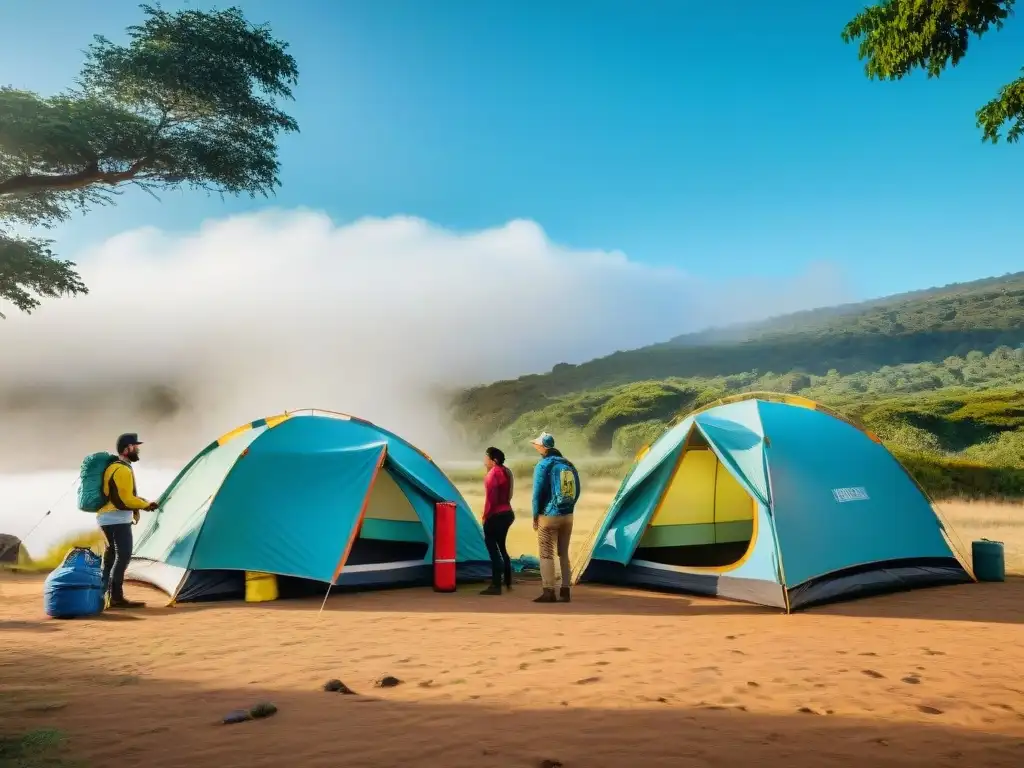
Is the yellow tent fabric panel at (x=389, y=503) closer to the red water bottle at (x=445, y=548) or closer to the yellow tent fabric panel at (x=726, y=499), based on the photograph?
the red water bottle at (x=445, y=548)

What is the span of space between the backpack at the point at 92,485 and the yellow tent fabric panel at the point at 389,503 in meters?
3.50

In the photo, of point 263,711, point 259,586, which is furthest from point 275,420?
point 263,711

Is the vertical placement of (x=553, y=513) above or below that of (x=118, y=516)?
below

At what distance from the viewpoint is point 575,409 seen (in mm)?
68062

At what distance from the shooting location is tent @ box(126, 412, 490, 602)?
945 centimetres

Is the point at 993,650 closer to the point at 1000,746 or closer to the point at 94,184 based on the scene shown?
the point at 1000,746

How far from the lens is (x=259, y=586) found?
9430 mm

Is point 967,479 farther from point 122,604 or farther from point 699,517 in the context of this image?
point 122,604

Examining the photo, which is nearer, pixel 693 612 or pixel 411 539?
pixel 693 612

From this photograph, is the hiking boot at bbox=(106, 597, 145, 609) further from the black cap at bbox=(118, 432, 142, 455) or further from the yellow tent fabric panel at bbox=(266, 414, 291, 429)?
the yellow tent fabric panel at bbox=(266, 414, 291, 429)

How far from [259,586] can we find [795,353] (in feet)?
294

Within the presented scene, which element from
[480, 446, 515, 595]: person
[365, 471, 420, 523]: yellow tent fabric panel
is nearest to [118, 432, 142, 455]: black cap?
[365, 471, 420, 523]: yellow tent fabric panel

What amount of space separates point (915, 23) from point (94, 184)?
16.5 metres

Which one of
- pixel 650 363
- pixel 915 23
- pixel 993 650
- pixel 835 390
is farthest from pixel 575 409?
pixel 993 650
